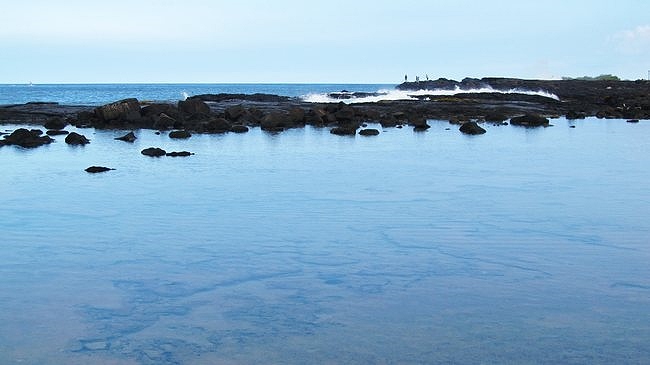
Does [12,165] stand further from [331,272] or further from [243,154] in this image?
[331,272]

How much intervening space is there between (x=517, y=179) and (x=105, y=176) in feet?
37.7

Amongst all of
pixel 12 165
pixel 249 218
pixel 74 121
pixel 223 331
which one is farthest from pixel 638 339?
pixel 74 121

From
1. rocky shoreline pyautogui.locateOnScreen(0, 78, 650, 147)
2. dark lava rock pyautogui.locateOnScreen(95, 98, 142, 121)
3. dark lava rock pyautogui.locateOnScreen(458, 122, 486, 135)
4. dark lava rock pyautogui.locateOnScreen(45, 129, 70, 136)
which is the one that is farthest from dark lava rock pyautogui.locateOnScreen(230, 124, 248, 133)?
dark lava rock pyautogui.locateOnScreen(458, 122, 486, 135)

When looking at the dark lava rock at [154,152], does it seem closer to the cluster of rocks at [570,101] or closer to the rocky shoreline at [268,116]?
the rocky shoreline at [268,116]

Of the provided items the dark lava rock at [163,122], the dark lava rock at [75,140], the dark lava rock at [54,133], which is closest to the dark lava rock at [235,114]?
the dark lava rock at [163,122]

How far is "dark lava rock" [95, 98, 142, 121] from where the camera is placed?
1816 inches

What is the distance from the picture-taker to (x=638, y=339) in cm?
795

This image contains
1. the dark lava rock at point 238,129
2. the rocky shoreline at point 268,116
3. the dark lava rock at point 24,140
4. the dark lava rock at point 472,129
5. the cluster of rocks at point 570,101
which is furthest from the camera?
the cluster of rocks at point 570,101

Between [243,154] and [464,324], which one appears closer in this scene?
[464,324]

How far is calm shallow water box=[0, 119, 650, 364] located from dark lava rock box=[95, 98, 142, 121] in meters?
22.9

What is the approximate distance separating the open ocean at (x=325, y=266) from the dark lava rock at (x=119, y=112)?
74.9 ft

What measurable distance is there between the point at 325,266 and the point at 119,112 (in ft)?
123

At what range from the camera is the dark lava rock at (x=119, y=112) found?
151 feet

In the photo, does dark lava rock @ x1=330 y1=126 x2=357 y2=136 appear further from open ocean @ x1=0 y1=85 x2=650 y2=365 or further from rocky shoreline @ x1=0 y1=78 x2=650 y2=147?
open ocean @ x1=0 y1=85 x2=650 y2=365
